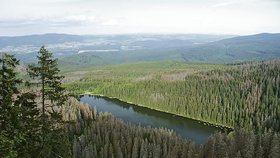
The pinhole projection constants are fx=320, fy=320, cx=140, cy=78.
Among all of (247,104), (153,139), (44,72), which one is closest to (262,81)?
(247,104)

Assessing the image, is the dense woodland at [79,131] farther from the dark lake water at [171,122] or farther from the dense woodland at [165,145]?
the dark lake water at [171,122]

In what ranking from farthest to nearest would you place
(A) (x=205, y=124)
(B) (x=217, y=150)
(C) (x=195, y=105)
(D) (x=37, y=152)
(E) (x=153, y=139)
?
(C) (x=195, y=105)
(A) (x=205, y=124)
(E) (x=153, y=139)
(B) (x=217, y=150)
(D) (x=37, y=152)

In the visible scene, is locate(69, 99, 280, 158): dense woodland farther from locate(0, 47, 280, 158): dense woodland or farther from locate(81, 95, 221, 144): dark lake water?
locate(81, 95, 221, 144): dark lake water

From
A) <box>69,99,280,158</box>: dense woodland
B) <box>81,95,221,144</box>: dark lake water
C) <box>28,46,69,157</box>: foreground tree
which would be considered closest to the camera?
<box>28,46,69,157</box>: foreground tree

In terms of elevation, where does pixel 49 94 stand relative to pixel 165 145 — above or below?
above

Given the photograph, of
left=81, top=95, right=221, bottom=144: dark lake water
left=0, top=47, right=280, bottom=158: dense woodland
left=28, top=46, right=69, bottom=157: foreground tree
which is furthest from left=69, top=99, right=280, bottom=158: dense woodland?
left=28, top=46, right=69, bottom=157: foreground tree

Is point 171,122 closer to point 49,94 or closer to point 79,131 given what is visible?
point 79,131

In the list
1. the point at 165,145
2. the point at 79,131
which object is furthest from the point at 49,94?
the point at 79,131

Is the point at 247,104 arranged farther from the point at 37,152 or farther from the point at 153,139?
the point at 37,152
